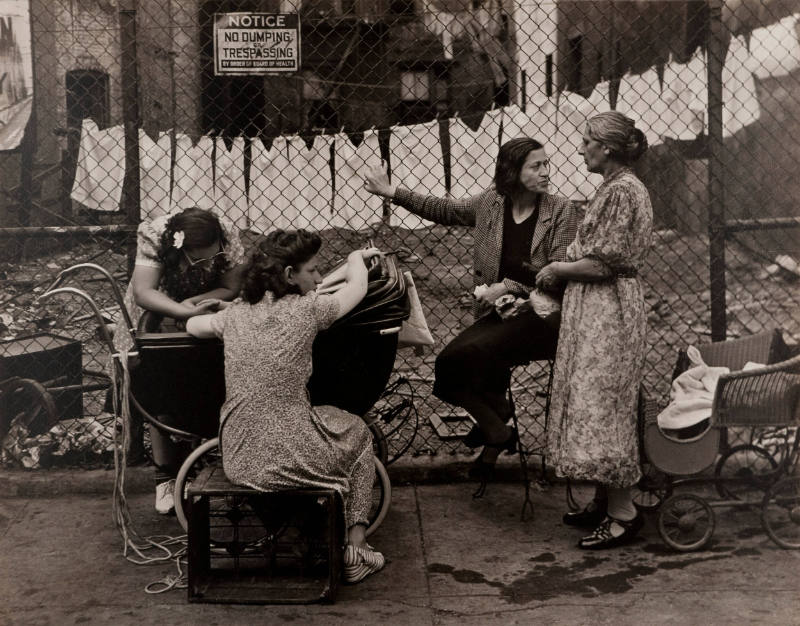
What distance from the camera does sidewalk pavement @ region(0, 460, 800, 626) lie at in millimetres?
3746

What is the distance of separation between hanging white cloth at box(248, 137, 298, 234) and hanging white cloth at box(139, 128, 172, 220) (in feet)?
1.55

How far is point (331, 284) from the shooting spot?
429 cm

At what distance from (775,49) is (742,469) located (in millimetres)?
2639

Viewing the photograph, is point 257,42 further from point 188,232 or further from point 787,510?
point 787,510

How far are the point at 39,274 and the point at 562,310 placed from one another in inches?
307

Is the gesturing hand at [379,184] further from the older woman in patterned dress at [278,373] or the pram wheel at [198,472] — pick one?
the pram wheel at [198,472]

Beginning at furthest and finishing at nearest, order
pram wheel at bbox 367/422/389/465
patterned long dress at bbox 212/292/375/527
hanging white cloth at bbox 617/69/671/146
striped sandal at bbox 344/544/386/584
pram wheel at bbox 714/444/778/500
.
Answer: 1. hanging white cloth at bbox 617/69/671/146
2. pram wheel at bbox 367/422/389/465
3. pram wheel at bbox 714/444/778/500
4. striped sandal at bbox 344/544/386/584
5. patterned long dress at bbox 212/292/375/527

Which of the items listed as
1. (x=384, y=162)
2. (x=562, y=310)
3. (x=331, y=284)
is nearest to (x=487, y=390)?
(x=562, y=310)

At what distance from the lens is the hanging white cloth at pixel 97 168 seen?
5340 millimetres

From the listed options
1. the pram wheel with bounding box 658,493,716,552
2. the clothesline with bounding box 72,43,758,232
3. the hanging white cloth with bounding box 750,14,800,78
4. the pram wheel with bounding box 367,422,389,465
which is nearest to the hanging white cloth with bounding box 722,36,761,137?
the hanging white cloth with bounding box 750,14,800,78

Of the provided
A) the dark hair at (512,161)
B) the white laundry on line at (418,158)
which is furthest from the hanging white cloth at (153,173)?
the dark hair at (512,161)

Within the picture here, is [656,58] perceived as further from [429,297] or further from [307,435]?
[307,435]

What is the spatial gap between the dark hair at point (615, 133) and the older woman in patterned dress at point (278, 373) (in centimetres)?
134

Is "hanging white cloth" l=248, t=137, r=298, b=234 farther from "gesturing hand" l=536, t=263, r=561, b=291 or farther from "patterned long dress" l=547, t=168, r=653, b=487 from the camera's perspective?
"patterned long dress" l=547, t=168, r=653, b=487
